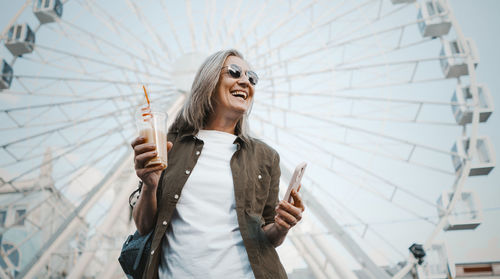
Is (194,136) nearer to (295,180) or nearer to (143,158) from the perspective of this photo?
(143,158)

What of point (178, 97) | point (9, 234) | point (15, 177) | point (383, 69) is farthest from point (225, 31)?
point (9, 234)

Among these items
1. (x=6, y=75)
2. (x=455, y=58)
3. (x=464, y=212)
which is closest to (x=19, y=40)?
(x=6, y=75)

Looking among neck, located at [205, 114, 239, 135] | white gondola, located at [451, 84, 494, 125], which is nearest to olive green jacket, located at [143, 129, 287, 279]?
neck, located at [205, 114, 239, 135]

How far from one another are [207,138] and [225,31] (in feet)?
26.1

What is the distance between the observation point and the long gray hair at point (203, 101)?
6.86 feet

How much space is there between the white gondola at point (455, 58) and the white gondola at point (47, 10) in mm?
8211

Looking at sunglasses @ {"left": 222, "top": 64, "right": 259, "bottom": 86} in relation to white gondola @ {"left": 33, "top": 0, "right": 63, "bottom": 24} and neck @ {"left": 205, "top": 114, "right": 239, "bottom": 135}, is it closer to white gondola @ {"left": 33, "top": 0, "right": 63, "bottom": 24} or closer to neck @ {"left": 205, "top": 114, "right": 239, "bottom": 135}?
neck @ {"left": 205, "top": 114, "right": 239, "bottom": 135}

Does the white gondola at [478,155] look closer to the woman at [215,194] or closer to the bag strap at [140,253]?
the woman at [215,194]

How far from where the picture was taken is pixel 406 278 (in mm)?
7156

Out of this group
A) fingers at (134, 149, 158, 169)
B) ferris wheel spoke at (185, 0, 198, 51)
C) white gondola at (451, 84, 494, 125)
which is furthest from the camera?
ferris wheel spoke at (185, 0, 198, 51)

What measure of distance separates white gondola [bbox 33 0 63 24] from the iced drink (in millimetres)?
8096

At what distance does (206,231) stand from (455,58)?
8.34m

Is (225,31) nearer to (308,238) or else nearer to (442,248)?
(308,238)

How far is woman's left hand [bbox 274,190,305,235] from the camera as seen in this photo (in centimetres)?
160
